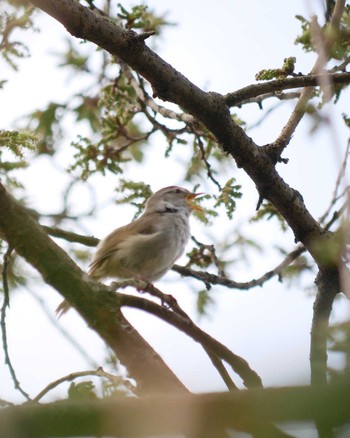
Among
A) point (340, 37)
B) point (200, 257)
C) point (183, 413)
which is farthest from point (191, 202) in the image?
point (183, 413)

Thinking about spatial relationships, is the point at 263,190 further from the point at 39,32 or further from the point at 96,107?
the point at 96,107

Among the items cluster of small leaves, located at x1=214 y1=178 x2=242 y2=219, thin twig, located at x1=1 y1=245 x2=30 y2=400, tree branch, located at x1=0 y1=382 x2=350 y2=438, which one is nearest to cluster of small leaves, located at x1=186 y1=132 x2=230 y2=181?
cluster of small leaves, located at x1=214 y1=178 x2=242 y2=219

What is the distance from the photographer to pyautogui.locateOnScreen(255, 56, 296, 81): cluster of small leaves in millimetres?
3393

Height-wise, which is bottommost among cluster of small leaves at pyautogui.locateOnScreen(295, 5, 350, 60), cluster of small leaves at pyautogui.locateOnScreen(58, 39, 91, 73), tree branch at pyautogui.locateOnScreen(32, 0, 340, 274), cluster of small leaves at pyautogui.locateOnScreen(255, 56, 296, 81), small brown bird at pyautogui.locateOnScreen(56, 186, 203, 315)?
tree branch at pyautogui.locateOnScreen(32, 0, 340, 274)

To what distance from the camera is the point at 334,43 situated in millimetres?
3586

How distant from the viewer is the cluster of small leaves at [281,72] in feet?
11.1

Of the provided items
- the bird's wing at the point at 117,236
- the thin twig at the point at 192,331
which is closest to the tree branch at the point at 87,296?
the thin twig at the point at 192,331

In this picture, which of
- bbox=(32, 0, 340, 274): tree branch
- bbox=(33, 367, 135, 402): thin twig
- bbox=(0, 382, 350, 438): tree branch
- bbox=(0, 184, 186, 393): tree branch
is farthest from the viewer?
bbox=(33, 367, 135, 402): thin twig

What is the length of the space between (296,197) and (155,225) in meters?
3.68

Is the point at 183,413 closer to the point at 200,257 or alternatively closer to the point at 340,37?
the point at 340,37

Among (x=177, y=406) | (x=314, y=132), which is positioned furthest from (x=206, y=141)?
(x=177, y=406)

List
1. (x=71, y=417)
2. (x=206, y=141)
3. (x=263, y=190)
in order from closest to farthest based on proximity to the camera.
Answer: (x=71, y=417), (x=263, y=190), (x=206, y=141)

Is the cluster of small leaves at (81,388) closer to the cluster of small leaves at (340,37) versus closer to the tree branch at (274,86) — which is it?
the tree branch at (274,86)

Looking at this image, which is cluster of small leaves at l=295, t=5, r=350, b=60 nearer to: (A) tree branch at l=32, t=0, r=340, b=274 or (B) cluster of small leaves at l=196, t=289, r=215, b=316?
(A) tree branch at l=32, t=0, r=340, b=274
